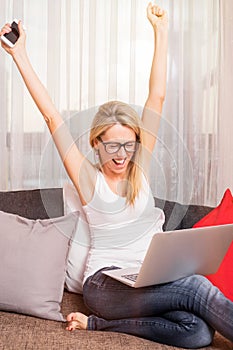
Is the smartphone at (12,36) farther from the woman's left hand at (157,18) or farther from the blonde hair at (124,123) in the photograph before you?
the woman's left hand at (157,18)

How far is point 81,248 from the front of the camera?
2246 millimetres

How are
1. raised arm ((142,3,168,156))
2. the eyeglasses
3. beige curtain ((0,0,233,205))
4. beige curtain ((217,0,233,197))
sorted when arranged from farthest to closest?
beige curtain ((217,0,233,197))
beige curtain ((0,0,233,205))
raised arm ((142,3,168,156))
the eyeglasses

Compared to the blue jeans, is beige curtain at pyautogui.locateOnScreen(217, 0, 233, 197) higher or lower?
higher

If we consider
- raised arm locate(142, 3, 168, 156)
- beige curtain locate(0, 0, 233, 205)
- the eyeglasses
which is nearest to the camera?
the eyeglasses

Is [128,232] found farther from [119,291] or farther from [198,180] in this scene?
[198,180]

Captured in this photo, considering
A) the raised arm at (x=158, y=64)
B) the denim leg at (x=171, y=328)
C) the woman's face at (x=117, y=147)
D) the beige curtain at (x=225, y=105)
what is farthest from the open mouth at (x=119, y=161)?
the beige curtain at (x=225, y=105)

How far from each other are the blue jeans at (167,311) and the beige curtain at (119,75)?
0.77 metres

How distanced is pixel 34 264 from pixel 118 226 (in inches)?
11.5

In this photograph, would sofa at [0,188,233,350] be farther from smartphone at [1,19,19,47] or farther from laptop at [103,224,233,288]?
smartphone at [1,19,19,47]

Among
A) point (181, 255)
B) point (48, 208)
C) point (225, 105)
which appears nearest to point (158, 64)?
point (48, 208)

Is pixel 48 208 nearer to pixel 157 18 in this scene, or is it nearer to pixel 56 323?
pixel 56 323

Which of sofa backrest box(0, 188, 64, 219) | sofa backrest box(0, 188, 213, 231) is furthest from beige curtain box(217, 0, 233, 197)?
sofa backrest box(0, 188, 64, 219)

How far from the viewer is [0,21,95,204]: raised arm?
6.74 feet

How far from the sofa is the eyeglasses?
0.64 feet
